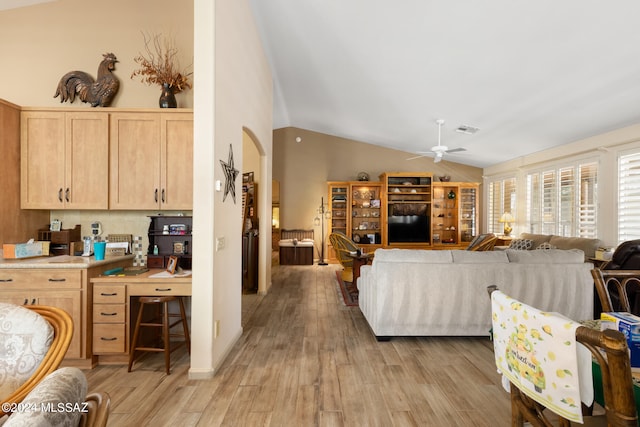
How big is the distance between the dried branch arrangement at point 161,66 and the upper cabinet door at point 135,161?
0.44 m

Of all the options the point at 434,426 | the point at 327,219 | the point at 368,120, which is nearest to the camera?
the point at 434,426

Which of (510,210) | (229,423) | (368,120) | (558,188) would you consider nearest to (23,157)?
(229,423)

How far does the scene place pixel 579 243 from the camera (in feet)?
18.8

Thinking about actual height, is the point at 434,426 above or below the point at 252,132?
below

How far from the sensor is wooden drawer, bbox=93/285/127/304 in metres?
2.93

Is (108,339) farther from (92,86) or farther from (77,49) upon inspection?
(77,49)

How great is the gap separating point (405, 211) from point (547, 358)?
8825 millimetres

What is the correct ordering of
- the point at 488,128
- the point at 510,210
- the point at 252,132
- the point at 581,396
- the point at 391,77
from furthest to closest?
the point at 510,210, the point at 488,128, the point at 391,77, the point at 252,132, the point at 581,396

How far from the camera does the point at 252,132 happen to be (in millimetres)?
4594

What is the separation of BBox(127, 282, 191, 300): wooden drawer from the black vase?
186 centimetres

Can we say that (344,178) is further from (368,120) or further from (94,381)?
(94,381)

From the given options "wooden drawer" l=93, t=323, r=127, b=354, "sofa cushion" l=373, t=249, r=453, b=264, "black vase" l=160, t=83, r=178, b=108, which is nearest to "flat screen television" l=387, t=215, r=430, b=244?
"sofa cushion" l=373, t=249, r=453, b=264

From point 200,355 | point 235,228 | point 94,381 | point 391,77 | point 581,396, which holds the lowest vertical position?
point 94,381

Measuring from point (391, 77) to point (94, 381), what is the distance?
5.44 m
